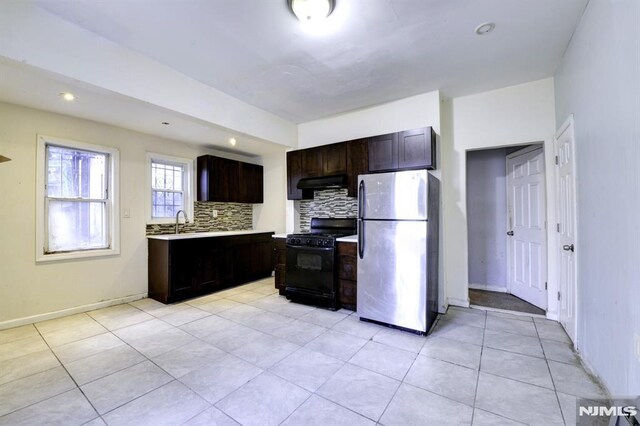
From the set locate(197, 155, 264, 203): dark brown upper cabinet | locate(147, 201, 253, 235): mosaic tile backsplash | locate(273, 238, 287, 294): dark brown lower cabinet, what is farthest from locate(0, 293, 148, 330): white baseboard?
locate(273, 238, 287, 294): dark brown lower cabinet

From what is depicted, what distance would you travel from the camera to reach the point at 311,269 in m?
3.59

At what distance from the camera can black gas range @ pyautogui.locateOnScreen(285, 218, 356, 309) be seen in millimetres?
3434

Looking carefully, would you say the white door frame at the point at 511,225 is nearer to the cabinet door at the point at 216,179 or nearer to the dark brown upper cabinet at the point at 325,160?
the dark brown upper cabinet at the point at 325,160

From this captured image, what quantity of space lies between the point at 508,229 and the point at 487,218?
322 millimetres

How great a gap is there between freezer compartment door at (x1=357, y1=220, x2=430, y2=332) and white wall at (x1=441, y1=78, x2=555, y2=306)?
3.35ft

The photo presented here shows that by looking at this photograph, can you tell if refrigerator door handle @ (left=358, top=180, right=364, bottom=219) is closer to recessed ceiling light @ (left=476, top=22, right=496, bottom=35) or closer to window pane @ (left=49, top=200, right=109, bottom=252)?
recessed ceiling light @ (left=476, top=22, right=496, bottom=35)

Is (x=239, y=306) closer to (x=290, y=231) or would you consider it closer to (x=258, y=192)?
(x=290, y=231)

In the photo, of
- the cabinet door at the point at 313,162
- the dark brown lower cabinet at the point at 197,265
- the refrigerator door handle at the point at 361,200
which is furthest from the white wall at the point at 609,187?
the dark brown lower cabinet at the point at 197,265

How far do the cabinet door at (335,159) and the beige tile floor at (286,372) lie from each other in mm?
1975

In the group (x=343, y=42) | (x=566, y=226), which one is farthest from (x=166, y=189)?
(x=566, y=226)

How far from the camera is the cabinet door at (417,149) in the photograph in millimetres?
3129

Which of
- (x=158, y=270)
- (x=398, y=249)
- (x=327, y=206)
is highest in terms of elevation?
(x=327, y=206)

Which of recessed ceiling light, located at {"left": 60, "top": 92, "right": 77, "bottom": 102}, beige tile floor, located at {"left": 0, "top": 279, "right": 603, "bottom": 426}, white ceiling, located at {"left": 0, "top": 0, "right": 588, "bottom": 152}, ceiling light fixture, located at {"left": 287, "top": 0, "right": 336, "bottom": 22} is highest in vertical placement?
white ceiling, located at {"left": 0, "top": 0, "right": 588, "bottom": 152}

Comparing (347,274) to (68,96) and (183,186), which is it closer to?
(183,186)
